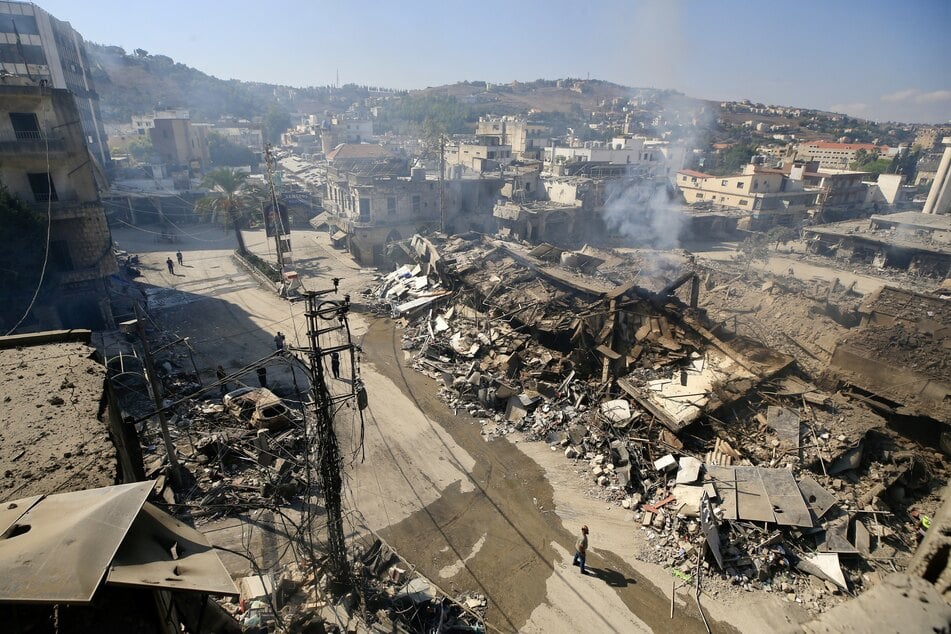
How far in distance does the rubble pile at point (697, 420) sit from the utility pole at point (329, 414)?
6.68 meters

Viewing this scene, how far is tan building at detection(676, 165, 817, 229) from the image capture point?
45250 mm

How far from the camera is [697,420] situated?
12984 millimetres

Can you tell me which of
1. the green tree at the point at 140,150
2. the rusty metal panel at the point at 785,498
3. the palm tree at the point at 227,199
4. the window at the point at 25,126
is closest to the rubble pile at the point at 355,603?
the rusty metal panel at the point at 785,498

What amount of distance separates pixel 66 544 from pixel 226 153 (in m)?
77.4

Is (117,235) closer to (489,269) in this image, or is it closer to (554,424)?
(489,269)

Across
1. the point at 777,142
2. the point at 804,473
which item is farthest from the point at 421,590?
the point at 777,142

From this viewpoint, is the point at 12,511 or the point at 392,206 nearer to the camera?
the point at 12,511

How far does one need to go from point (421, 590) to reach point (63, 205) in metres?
22.0

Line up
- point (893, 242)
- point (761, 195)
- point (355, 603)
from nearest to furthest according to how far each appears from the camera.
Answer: point (355, 603)
point (893, 242)
point (761, 195)

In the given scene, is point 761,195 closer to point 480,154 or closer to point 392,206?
point 480,154

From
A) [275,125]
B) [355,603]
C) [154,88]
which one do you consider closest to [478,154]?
[355,603]

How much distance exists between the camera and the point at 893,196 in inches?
2051

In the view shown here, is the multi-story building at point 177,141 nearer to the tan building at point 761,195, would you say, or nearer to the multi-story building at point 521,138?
the multi-story building at point 521,138

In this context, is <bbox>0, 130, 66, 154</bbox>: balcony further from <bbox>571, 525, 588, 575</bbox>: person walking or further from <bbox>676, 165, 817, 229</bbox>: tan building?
<bbox>676, 165, 817, 229</bbox>: tan building
